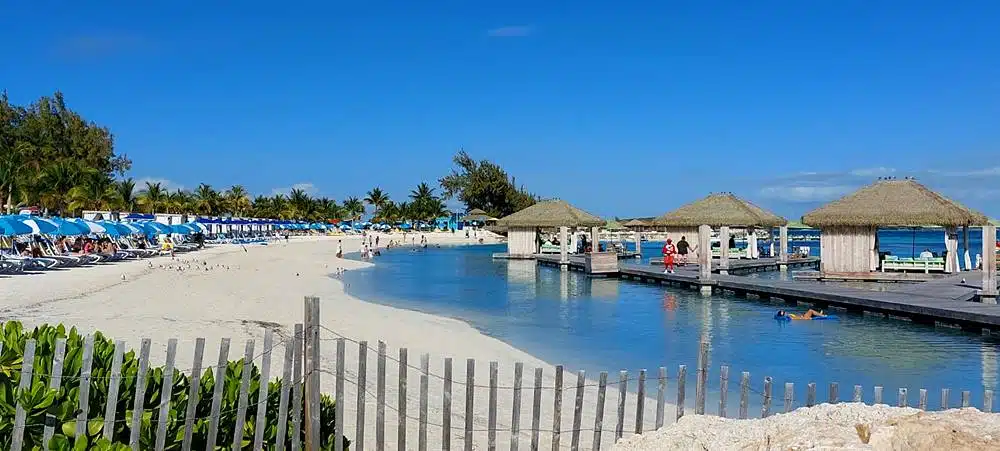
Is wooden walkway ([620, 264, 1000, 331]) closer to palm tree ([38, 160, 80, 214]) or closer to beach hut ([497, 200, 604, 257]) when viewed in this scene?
beach hut ([497, 200, 604, 257])

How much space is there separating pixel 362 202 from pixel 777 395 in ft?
376

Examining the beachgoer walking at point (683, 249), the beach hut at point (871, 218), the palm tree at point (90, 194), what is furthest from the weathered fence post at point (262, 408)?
the palm tree at point (90, 194)

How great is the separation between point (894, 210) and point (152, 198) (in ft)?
215

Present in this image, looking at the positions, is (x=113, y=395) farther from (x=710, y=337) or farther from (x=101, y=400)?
(x=710, y=337)

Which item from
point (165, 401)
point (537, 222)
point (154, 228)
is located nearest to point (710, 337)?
point (165, 401)

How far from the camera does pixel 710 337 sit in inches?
645

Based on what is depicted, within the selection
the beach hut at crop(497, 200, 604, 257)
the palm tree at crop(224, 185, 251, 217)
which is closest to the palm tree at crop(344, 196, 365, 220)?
the palm tree at crop(224, 185, 251, 217)

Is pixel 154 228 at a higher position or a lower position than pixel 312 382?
higher

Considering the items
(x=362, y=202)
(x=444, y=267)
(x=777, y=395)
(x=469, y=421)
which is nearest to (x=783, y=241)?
(x=444, y=267)

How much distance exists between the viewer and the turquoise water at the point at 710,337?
12.7 m

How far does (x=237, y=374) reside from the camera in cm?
494

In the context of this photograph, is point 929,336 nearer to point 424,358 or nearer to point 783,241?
point 424,358

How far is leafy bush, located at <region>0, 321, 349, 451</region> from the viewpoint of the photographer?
418 centimetres

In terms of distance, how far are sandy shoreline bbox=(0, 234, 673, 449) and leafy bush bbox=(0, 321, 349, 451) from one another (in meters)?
1.93
